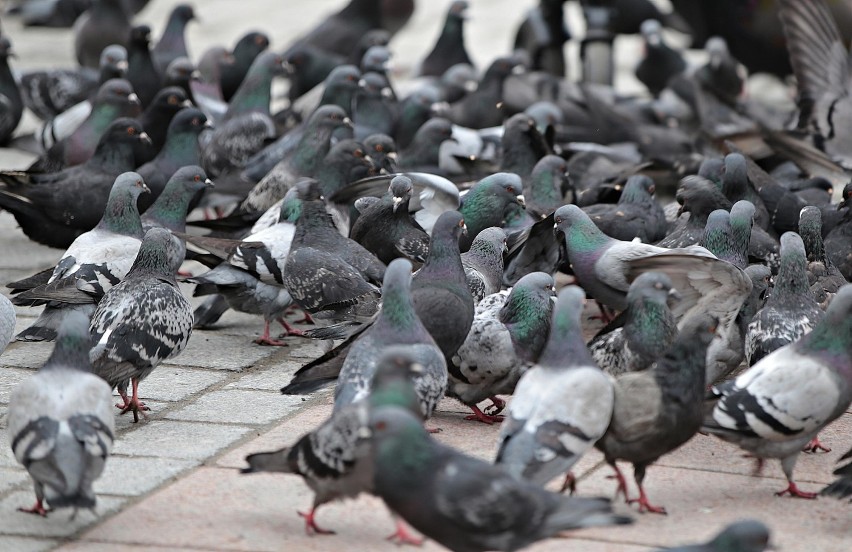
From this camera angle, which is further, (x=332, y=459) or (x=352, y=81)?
(x=352, y=81)

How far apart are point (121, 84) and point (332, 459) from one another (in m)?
6.25

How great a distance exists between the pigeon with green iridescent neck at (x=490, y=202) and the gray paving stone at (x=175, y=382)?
1715mm

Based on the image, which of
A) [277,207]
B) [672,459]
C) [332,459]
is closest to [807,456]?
[672,459]

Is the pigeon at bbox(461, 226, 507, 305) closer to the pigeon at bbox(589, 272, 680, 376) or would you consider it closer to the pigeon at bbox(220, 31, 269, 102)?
the pigeon at bbox(589, 272, 680, 376)

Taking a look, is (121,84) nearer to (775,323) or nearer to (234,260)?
(234,260)

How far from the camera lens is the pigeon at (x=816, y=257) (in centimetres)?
632

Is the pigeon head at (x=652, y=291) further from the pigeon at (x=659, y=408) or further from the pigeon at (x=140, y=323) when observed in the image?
the pigeon at (x=140, y=323)

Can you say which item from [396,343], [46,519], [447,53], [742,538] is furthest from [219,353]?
[447,53]

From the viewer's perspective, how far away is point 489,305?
5.97 m

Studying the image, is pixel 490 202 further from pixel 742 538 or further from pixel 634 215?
pixel 742 538

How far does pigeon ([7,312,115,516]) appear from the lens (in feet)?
13.5

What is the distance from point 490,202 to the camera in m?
7.24

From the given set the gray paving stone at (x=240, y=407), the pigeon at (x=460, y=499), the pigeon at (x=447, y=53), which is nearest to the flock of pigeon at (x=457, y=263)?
the pigeon at (x=460, y=499)

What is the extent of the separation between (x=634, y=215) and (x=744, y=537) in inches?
158
